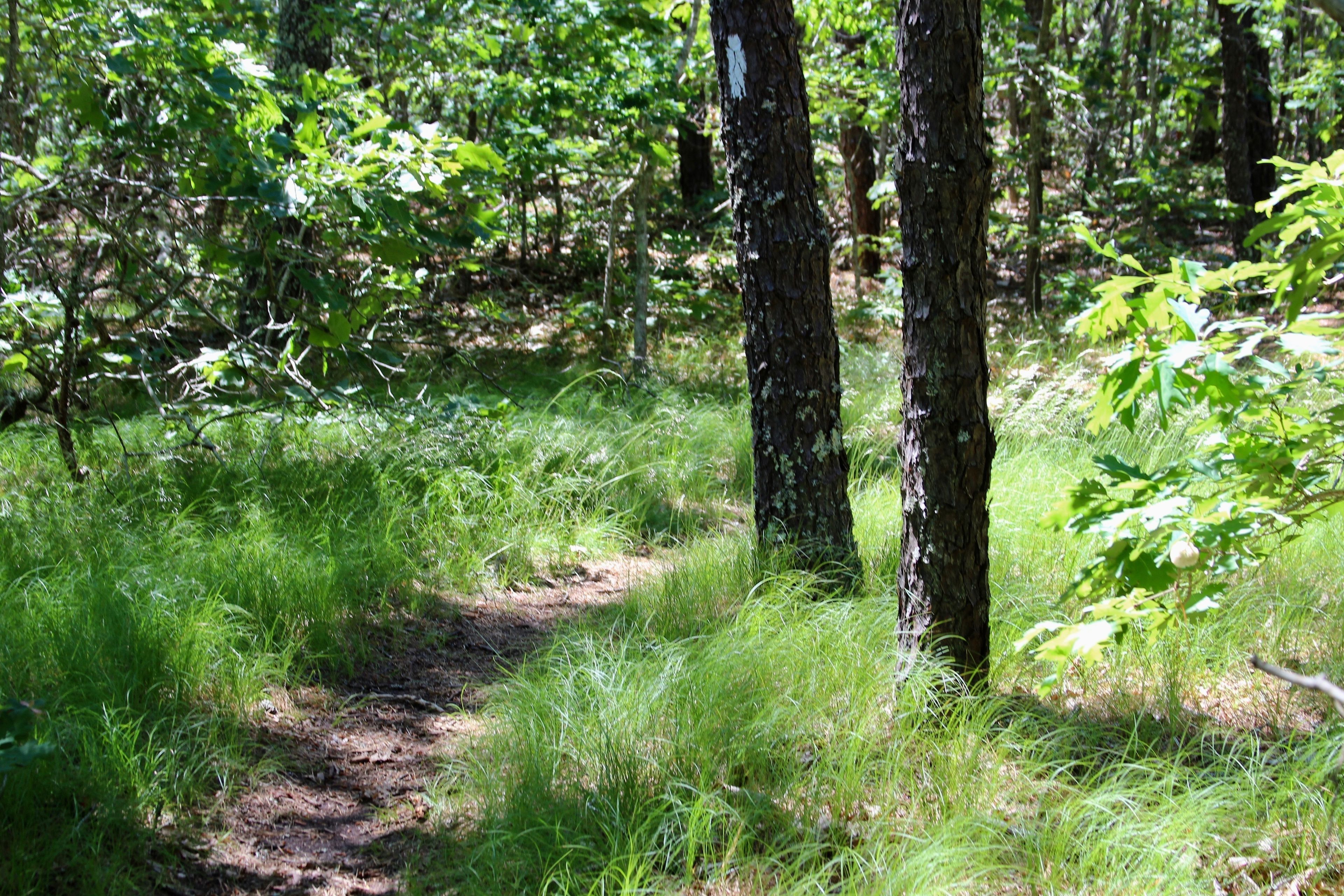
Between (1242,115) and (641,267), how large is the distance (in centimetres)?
806

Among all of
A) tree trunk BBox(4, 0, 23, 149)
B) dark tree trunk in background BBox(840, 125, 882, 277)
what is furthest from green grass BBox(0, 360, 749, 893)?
dark tree trunk in background BBox(840, 125, 882, 277)

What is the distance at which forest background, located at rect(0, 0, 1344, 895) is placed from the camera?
2291 mm

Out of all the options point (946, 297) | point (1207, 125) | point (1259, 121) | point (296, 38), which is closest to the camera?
point (946, 297)

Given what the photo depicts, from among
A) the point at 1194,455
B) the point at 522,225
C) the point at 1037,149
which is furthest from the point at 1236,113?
the point at 1194,455

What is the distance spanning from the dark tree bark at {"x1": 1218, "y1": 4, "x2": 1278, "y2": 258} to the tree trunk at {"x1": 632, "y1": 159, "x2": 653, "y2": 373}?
6561mm

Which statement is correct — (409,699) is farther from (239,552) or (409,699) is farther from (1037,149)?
(1037,149)

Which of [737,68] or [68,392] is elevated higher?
[737,68]

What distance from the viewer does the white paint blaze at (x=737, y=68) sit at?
3.85m

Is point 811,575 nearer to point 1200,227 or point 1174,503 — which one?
point 1174,503

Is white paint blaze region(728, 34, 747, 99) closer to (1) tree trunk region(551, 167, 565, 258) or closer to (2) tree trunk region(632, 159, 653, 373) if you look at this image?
(2) tree trunk region(632, 159, 653, 373)

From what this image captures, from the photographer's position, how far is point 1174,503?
2049 millimetres

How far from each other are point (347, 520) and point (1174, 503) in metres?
3.55

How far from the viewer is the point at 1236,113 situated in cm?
1105

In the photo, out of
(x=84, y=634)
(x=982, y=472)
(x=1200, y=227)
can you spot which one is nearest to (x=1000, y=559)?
(x=982, y=472)
